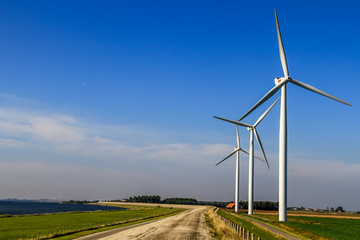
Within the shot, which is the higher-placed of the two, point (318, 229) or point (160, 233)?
point (318, 229)

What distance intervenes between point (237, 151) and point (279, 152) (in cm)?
6111

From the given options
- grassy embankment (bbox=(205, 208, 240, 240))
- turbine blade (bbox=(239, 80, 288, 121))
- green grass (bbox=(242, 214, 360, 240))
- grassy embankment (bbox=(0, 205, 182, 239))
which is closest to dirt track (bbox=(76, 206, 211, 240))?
grassy embankment (bbox=(205, 208, 240, 240))

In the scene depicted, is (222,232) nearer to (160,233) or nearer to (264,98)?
(160,233)

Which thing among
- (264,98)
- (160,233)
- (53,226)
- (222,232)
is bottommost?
(53,226)

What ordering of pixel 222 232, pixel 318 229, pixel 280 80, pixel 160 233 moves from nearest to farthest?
pixel 222 232, pixel 160 233, pixel 318 229, pixel 280 80

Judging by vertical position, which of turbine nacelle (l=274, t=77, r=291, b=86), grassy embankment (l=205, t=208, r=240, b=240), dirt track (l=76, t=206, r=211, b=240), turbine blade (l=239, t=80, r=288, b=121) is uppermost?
turbine nacelle (l=274, t=77, r=291, b=86)

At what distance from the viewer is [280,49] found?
65750 mm

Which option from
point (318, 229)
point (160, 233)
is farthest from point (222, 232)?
point (318, 229)

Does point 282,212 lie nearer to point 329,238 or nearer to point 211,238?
point 329,238

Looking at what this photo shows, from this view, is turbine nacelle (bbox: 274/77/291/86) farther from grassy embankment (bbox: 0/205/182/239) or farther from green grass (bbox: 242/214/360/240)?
grassy embankment (bbox: 0/205/182/239)

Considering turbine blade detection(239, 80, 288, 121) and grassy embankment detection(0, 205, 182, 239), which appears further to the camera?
turbine blade detection(239, 80, 288, 121)

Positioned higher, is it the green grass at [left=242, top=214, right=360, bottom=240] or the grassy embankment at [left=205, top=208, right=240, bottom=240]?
the grassy embankment at [left=205, top=208, right=240, bottom=240]

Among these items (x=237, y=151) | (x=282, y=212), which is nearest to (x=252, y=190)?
(x=237, y=151)

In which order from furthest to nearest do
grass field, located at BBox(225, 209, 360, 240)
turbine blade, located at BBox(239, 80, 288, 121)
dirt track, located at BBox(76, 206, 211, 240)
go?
turbine blade, located at BBox(239, 80, 288, 121), grass field, located at BBox(225, 209, 360, 240), dirt track, located at BBox(76, 206, 211, 240)
